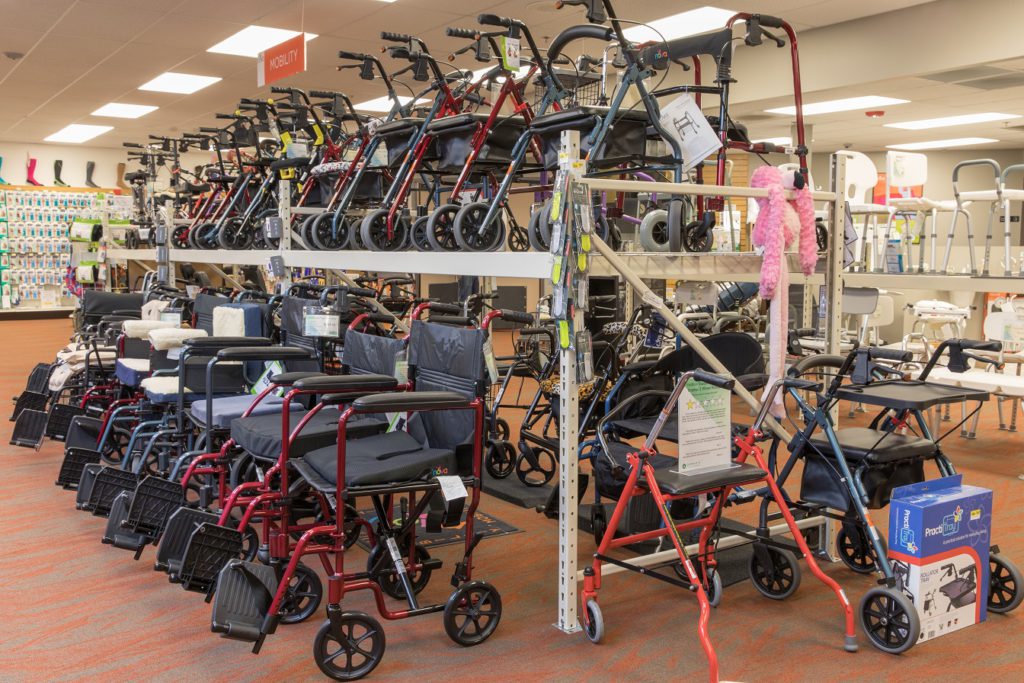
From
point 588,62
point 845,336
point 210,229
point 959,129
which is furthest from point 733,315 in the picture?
point 959,129

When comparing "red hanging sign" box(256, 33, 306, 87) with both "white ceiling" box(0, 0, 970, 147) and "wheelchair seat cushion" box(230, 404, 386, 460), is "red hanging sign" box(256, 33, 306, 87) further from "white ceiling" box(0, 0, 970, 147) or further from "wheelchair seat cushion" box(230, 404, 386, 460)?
"wheelchair seat cushion" box(230, 404, 386, 460)

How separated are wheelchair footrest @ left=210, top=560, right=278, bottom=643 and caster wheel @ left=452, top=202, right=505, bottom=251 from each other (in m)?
1.78

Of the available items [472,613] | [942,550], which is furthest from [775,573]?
[472,613]

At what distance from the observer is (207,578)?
282 centimetres

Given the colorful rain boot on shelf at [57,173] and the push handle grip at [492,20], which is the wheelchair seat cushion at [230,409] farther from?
the colorful rain boot on shelf at [57,173]

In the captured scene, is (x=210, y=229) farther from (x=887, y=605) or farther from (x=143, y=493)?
(x=887, y=605)

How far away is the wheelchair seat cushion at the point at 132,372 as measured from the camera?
485cm

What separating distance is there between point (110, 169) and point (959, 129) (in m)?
15.7

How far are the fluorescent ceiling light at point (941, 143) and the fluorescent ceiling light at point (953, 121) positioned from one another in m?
1.92

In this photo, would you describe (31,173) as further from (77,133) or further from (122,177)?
(77,133)

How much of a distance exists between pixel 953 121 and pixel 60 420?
12044 millimetres

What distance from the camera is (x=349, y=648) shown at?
8.41 feet

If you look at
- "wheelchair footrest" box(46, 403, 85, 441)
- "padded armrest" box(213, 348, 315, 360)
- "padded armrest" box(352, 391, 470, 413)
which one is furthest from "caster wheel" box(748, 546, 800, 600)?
"wheelchair footrest" box(46, 403, 85, 441)

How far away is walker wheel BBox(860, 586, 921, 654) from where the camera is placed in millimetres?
2740
